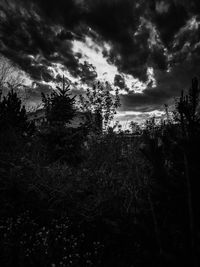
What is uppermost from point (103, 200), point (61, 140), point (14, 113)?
point (14, 113)

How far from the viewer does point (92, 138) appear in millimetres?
11633

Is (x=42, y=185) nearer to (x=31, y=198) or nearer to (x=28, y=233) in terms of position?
(x=31, y=198)

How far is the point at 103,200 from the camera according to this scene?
4.33 meters

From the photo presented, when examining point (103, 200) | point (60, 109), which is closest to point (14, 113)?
point (60, 109)

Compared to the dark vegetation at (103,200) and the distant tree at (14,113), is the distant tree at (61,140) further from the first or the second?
the distant tree at (14,113)

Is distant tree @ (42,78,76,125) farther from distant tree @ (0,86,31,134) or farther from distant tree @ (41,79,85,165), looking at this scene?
distant tree @ (0,86,31,134)

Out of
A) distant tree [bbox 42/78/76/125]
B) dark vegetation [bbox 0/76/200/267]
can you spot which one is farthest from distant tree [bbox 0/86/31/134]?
distant tree [bbox 42/78/76/125]

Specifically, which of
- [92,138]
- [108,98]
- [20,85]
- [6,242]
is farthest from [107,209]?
[20,85]

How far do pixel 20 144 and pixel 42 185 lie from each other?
4118 millimetres

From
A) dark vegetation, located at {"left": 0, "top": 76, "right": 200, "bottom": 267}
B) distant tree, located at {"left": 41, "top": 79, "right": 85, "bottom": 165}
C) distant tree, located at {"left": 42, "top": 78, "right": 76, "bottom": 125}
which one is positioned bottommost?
dark vegetation, located at {"left": 0, "top": 76, "right": 200, "bottom": 267}

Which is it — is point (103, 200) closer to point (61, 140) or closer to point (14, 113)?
point (61, 140)

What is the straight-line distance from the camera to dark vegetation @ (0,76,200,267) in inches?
60.7

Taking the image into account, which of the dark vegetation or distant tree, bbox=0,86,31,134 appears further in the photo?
distant tree, bbox=0,86,31,134

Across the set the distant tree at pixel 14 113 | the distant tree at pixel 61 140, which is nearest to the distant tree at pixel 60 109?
the distant tree at pixel 61 140
